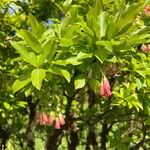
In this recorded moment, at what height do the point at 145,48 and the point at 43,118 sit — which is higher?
the point at 145,48

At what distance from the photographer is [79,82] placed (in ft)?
8.79

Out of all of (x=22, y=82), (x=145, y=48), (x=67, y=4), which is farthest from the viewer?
(x=145, y=48)

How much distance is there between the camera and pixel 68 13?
9.17 feet

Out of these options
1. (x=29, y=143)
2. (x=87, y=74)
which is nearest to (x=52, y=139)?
(x=29, y=143)

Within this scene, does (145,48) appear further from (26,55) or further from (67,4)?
(26,55)

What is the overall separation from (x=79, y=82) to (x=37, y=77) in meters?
0.32

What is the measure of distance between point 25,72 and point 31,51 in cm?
13

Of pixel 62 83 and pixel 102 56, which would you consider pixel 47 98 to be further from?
pixel 102 56

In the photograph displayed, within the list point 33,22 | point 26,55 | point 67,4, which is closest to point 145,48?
point 67,4

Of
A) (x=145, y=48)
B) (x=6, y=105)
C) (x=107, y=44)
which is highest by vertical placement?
(x=107, y=44)

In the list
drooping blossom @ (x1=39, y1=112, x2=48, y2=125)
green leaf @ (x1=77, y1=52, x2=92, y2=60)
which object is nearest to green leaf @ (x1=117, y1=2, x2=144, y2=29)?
green leaf @ (x1=77, y1=52, x2=92, y2=60)

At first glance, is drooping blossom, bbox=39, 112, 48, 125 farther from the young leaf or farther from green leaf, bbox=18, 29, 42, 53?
green leaf, bbox=18, 29, 42, 53

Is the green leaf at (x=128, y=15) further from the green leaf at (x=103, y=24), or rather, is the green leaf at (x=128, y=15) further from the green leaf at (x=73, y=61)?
the green leaf at (x=73, y=61)

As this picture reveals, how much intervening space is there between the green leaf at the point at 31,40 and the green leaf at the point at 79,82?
0.96ft
